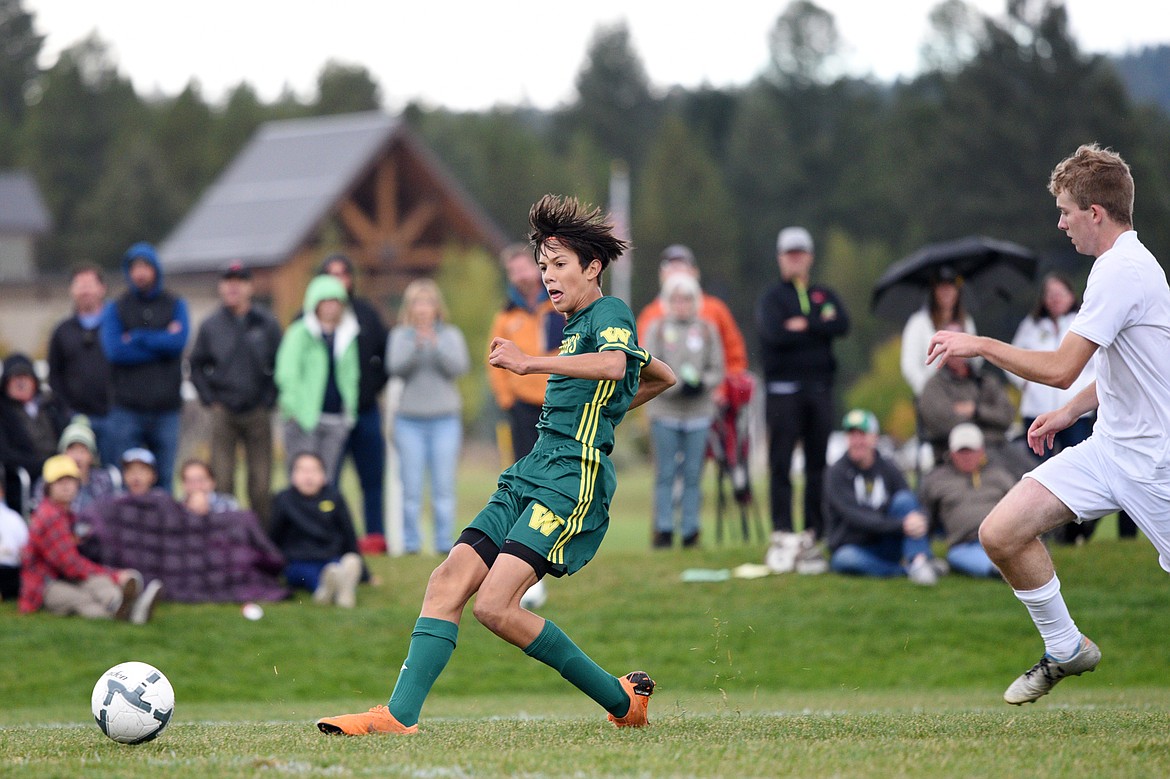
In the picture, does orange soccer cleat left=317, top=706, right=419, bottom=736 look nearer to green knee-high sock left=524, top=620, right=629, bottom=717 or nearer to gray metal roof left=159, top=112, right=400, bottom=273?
green knee-high sock left=524, top=620, right=629, bottom=717

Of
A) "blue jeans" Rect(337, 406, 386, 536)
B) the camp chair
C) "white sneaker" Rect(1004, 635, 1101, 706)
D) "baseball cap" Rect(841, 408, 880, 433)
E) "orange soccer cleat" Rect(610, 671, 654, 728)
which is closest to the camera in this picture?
"orange soccer cleat" Rect(610, 671, 654, 728)

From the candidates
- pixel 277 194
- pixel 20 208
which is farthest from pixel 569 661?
pixel 20 208

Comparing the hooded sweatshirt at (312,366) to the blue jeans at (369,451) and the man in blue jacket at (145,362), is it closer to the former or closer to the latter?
the blue jeans at (369,451)

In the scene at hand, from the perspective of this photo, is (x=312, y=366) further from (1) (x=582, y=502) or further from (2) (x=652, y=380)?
(1) (x=582, y=502)

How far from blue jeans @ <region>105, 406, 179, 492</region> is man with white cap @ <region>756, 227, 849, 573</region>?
5479 millimetres

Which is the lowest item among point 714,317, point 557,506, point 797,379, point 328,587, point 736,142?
point 328,587

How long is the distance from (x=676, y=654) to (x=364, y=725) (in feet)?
18.8

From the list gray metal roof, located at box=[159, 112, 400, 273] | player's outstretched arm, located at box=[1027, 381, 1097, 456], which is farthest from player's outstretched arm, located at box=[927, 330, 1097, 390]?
gray metal roof, located at box=[159, 112, 400, 273]

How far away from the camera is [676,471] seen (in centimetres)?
1379

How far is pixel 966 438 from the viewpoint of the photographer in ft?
40.1

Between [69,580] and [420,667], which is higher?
[420,667]

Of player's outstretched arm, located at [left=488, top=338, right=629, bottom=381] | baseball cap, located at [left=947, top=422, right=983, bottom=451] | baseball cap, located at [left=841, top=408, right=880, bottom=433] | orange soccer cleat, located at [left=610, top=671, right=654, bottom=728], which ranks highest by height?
player's outstretched arm, located at [left=488, top=338, right=629, bottom=381]

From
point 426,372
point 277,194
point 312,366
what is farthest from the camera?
point 277,194

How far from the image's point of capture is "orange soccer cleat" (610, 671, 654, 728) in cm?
661
